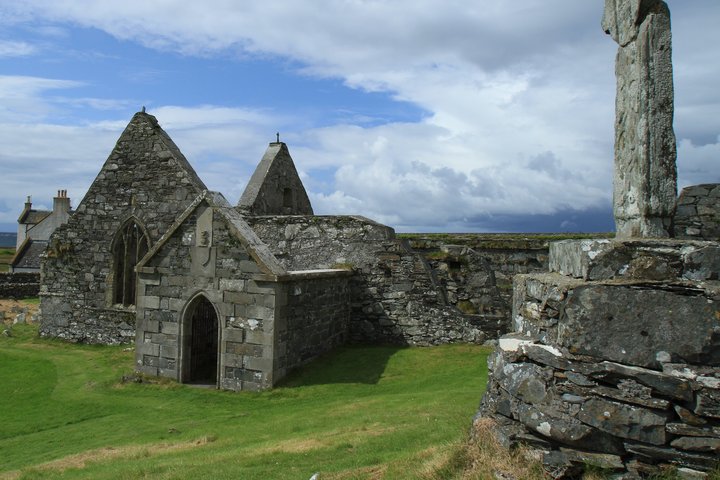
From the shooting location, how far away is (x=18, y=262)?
45.9m

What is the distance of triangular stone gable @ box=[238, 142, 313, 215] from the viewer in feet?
61.3

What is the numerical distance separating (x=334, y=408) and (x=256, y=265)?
333 cm

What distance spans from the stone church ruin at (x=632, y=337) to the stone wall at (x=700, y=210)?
565 centimetres

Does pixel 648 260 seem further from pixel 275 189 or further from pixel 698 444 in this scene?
pixel 275 189

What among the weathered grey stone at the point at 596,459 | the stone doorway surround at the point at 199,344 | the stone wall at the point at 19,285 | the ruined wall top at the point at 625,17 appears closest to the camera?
the weathered grey stone at the point at 596,459

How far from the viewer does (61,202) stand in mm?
51719

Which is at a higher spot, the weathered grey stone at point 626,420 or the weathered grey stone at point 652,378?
the weathered grey stone at point 652,378

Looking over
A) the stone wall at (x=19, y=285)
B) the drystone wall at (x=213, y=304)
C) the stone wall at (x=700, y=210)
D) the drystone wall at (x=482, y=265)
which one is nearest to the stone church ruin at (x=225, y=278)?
the drystone wall at (x=213, y=304)

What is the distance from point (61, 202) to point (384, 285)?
45815 mm

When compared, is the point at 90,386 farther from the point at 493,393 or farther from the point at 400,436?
the point at 493,393

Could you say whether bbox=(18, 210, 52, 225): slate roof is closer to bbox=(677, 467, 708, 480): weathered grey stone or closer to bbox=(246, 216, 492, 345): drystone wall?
bbox=(246, 216, 492, 345): drystone wall

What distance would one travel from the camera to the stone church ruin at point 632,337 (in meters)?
3.97

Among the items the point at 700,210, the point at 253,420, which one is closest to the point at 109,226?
the point at 253,420

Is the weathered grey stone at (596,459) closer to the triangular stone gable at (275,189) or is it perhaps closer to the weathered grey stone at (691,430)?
the weathered grey stone at (691,430)
